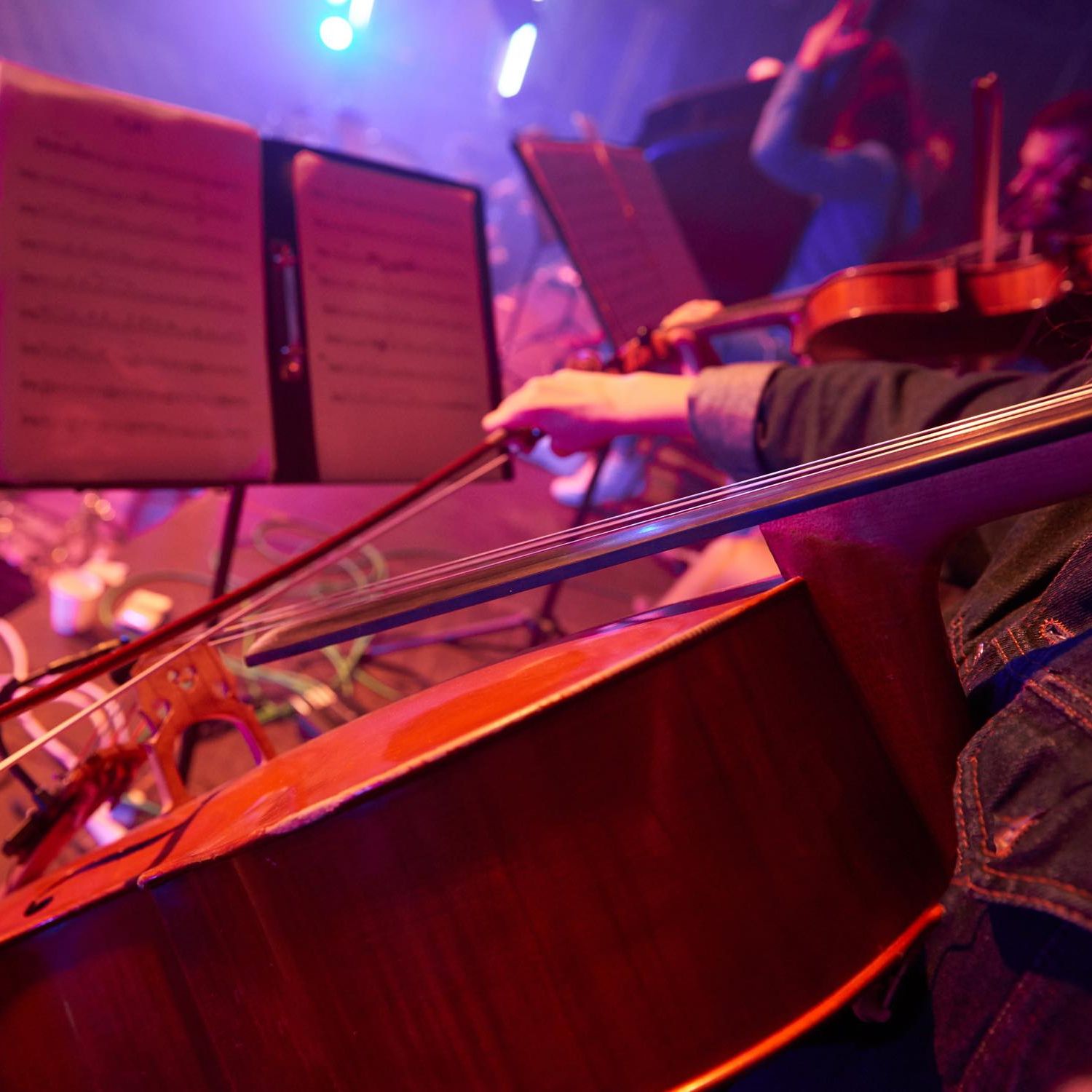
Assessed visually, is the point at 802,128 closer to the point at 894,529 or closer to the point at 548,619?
the point at 548,619

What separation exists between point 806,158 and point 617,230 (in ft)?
3.88

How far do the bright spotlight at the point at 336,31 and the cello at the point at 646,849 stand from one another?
292 inches

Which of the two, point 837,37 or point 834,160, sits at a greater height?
point 837,37

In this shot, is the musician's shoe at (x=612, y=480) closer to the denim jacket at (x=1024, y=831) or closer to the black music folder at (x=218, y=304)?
the black music folder at (x=218, y=304)

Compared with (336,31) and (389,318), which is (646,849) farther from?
(336,31)

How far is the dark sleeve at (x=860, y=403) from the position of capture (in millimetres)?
795

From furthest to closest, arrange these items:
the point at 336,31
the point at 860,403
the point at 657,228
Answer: the point at 336,31
the point at 657,228
the point at 860,403

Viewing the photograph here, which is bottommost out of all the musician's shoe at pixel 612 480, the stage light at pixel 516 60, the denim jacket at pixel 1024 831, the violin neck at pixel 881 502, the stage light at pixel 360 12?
the denim jacket at pixel 1024 831

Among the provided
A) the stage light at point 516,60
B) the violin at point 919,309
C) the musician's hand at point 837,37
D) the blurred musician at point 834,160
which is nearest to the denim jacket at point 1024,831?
the violin at point 919,309

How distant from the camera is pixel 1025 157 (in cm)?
271

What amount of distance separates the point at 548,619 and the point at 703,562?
47cm

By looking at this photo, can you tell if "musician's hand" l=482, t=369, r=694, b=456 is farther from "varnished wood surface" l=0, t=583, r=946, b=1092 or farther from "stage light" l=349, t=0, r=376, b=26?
"stage light" l=349, t=0, r=376, b=26

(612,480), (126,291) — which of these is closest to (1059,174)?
(612,480)

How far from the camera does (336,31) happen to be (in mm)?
5855
